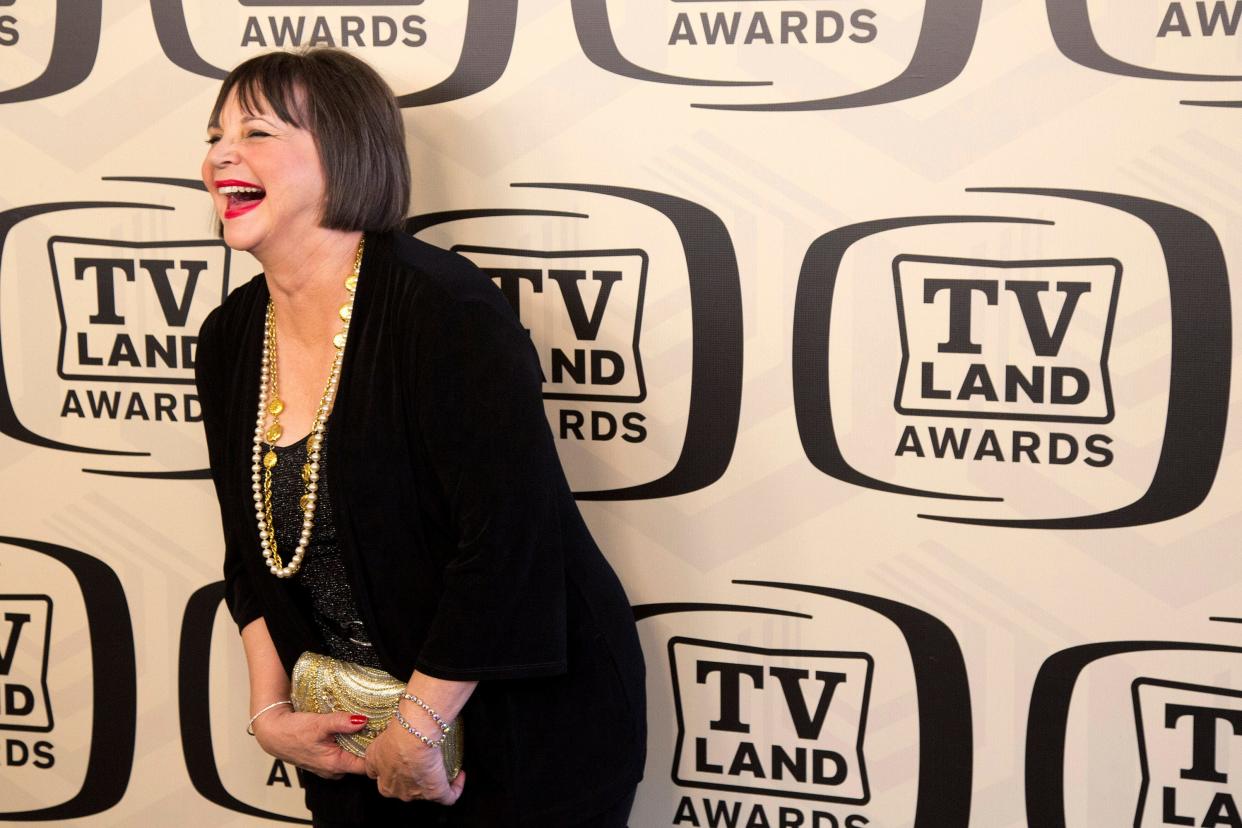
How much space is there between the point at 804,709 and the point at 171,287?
1.05 meters

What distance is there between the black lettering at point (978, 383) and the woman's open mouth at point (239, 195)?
856 mm

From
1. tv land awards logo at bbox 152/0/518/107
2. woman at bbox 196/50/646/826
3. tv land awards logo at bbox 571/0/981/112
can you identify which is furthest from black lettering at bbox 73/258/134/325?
tv land awards logo at bbox 571/0/981/112

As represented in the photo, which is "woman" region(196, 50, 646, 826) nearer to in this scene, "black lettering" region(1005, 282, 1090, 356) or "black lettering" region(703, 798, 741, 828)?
"black lettering" region(703, 798, 741, 828)

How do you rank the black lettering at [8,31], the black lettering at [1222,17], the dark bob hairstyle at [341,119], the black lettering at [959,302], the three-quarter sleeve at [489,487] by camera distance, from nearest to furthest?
1. the three-quarter sleeve at [489,487]
2. the dark bob hairstyle at [341,119]
3. the black lettering at [1222,17]
4. the black lettering at [959,302]
5. the black lettering at [8,31]

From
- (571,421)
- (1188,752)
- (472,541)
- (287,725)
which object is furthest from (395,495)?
(1188,752)

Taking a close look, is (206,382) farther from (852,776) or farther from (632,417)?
(852,776)

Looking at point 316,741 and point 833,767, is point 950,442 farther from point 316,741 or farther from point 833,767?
point 316,741

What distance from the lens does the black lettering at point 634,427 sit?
1581 mm

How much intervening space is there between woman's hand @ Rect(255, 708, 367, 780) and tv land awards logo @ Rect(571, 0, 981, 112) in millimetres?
844

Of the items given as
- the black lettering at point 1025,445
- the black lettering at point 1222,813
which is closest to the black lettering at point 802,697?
the black lettering at point 1025,445

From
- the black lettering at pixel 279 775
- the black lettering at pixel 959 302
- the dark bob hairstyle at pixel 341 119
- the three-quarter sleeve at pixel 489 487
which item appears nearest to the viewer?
the three-quarter sleeve at pixel 489 487

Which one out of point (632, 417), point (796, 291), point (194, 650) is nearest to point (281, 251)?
point (632, 417)

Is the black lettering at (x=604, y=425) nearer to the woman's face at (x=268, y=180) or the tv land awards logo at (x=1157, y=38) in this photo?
the woman's face at (x=268, y=180)

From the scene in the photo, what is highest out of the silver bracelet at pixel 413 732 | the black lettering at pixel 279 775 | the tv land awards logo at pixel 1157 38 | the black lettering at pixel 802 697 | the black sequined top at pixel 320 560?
the tv land awards logo at pixel 1157 38
